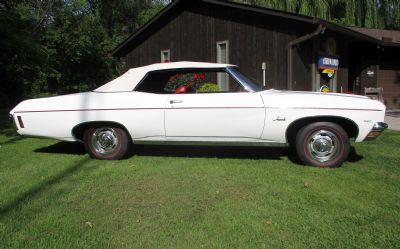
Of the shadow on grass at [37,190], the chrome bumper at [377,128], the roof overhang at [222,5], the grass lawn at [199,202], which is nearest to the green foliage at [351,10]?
the roof overhang at [222,5]

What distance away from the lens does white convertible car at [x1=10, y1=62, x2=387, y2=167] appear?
17.8ft

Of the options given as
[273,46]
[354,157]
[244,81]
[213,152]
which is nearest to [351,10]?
[273,46]

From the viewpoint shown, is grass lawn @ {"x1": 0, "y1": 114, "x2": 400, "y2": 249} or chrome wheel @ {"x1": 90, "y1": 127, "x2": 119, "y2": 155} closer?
grass lawn @ {"x1": 0, "y1": 114, "x2": 400, "y2": 249}

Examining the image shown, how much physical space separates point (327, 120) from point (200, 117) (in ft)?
5.71

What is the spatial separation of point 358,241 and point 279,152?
350cm

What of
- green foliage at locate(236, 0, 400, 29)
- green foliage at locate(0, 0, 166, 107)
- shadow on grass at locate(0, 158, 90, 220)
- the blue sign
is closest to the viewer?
shadow on grass at locate(0, 158, 90, 220)

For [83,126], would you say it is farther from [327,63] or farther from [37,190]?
[327,63]

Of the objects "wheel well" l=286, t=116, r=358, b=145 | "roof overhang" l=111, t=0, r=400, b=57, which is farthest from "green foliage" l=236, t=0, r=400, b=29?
"wheel well" l=286, t=116, r=358, b=145

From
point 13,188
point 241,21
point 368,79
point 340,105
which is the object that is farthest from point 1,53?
point 368,79

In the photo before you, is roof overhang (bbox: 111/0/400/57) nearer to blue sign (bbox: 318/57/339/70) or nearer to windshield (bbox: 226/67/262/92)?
blue sign (bbox: 318/57/339/70)

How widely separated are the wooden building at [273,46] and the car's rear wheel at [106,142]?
24.7 feet

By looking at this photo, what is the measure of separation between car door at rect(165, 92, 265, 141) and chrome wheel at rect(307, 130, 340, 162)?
0.72m

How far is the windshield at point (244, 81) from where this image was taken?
5750mm

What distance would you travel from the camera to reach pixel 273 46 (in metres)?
13.0
